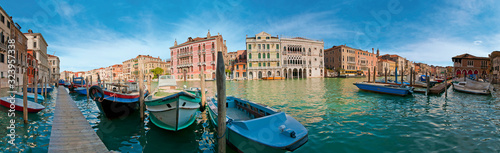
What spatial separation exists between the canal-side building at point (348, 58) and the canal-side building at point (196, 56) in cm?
3470

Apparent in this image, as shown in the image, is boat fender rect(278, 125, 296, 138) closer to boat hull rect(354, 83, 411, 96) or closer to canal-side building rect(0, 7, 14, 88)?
boat hull rect(354, 83, 411, 96)

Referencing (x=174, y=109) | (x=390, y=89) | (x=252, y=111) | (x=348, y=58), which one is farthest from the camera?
(x=348, y=58)

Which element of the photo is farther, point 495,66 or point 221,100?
point 495,66

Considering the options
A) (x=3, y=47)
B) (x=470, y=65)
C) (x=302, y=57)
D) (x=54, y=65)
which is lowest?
(x=470, y=65)

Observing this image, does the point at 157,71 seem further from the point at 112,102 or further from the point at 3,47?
the point at 112,102

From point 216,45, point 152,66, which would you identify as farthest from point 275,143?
point 152,66

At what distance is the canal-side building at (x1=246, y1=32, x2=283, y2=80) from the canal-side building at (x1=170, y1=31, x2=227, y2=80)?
755 cm

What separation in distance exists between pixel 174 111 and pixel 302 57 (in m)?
47.9

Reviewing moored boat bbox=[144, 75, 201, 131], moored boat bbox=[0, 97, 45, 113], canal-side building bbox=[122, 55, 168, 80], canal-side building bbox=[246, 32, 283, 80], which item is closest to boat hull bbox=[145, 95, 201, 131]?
moored boat bbox=[144, 75, 201, 131]

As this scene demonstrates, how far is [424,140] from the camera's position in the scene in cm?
477

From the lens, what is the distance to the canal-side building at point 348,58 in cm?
5712

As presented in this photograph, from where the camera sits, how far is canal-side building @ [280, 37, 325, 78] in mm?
49219

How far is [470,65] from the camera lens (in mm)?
36344

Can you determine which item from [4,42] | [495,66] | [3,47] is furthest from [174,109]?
[495,66]
